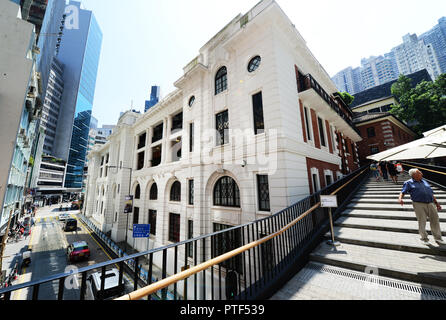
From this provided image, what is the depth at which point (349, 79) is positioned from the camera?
11638 cm

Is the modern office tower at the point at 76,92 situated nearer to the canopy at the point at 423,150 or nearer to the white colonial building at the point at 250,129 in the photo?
the white colonial building at the point at 250,129

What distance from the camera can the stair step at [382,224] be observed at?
5.62 metres

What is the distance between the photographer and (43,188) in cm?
5734

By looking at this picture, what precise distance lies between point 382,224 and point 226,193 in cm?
730

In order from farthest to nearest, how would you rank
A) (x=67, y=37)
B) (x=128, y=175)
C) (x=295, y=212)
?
(x=67, y=37), (x=128, y=175), (x=295, y=212)

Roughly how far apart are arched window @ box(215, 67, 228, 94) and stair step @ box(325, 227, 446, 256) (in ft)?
35.2

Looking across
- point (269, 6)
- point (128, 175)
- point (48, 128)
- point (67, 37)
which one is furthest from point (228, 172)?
point (67, 37)

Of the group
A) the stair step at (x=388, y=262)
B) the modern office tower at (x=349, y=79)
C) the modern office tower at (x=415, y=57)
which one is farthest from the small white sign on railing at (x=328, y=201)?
the modern office tower at (x=415, y=57)

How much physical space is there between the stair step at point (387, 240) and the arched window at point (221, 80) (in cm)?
1071

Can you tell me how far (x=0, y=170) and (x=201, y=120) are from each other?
11003mm

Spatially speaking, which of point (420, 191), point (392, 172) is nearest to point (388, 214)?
point (420, 191)

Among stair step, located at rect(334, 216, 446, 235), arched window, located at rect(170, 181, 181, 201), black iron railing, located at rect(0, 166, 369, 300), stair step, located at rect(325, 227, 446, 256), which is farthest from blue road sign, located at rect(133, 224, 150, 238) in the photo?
stair step, located at rect(334, 216, 446, 235)
